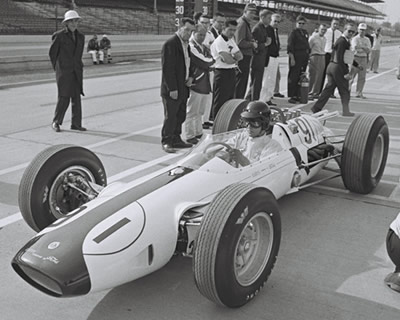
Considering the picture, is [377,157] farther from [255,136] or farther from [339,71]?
[339,71]

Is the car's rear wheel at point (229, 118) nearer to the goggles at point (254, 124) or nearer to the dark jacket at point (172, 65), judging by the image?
the dark jacket at point (172, 65)

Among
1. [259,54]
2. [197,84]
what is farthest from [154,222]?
[259,54]

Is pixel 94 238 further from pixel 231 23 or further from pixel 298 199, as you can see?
pixel 231 23

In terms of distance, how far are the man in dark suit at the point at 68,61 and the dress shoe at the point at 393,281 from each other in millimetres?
6073

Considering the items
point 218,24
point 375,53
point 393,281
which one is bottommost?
point 393,281

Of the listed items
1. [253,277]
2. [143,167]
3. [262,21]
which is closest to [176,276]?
[253,277]

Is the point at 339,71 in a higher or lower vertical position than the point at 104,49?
higher

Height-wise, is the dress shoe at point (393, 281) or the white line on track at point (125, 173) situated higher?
the dress shoe at point (393, 281)

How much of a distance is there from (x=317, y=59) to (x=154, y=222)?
1058 cm

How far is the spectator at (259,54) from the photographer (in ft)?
33.5

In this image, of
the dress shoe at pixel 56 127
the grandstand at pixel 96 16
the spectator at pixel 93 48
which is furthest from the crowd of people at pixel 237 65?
the grandstand at pixel 96 16

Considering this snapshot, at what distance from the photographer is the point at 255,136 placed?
4812 mm

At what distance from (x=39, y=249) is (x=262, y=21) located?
27.4ft

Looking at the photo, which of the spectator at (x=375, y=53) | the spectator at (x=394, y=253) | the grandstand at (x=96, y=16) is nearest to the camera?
the spectator at (x=394, y=253)
